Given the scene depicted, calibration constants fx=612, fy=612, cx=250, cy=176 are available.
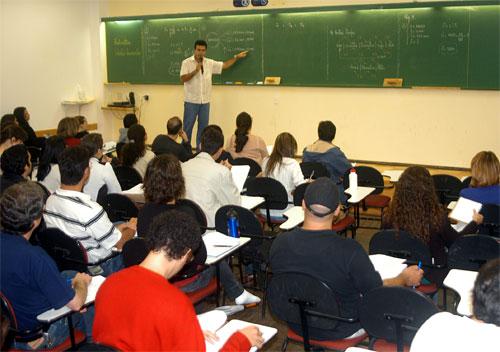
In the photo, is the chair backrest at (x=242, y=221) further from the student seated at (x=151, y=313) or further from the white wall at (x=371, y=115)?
the white wall at (x=371, y=115)

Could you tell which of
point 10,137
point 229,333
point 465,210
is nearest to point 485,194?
point 465,210

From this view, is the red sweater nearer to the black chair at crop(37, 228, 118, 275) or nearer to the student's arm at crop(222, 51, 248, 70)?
the black chair at crop(37, 228, 118, 275)

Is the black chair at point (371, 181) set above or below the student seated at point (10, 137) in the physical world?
below

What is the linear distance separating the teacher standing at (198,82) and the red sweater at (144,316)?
792 cm

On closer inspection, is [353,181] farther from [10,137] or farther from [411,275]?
[10,137]

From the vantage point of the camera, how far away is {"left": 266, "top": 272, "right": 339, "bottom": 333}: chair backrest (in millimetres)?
3033

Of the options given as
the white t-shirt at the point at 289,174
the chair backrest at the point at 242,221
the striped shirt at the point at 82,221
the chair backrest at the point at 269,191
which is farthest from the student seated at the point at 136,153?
the striped shirt at the point at 82,221

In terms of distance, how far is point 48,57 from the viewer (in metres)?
11.2

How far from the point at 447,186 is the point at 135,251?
3378 mm

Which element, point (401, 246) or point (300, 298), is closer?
point (300, 298)

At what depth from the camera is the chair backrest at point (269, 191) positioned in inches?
214

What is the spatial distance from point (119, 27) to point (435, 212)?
919 cm

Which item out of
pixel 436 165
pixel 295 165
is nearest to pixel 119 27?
pixel 436 165

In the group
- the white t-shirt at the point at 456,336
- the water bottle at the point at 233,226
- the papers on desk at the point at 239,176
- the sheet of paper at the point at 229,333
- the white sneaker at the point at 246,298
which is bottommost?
the white sneaker at the point at 246,298
